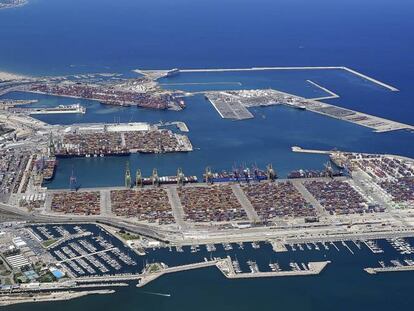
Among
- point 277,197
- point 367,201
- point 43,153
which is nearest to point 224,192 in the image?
point 277,197

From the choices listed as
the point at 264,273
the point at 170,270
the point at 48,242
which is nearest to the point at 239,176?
the point at 264,273

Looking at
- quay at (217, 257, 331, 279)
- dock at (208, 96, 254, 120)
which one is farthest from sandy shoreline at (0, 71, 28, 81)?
quay at (217, 257, 331, 279)

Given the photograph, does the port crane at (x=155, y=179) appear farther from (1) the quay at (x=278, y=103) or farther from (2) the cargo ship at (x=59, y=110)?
(2) the cargo ship at (x=59, y=110)

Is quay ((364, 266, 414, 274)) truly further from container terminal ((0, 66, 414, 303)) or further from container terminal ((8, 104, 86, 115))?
container terminal ((8, 104, 86, 115))

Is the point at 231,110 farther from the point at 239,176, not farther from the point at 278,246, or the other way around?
the point at 278,246

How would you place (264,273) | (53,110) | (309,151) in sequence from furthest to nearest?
(53,110) < (309,151) < (264,273)

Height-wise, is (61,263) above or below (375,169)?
below

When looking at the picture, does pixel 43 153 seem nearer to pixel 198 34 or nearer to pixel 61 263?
pixel 61 263

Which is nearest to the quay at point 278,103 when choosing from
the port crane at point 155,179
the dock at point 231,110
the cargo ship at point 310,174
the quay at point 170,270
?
the dock at point 231,110
